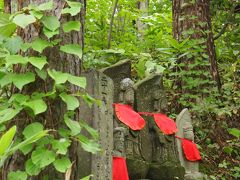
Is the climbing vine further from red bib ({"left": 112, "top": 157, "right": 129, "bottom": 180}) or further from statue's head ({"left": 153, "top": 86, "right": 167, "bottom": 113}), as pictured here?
statue's head ({"left": 153, "top": 86, "right": 167, "bottom": 113})

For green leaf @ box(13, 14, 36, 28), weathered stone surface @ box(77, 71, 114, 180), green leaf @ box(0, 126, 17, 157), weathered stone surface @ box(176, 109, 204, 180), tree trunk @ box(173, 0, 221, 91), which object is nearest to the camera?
green leaf @ box(0, 126, 17, 157)

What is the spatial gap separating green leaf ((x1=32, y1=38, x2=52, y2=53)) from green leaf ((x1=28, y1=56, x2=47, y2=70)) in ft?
0.14

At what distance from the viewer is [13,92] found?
90.0 inches

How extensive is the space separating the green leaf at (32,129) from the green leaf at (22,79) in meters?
0.20

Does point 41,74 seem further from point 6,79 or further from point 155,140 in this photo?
point 155,140

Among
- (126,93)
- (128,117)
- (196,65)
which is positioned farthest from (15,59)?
(196,65)

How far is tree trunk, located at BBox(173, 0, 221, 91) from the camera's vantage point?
6192 millimetres

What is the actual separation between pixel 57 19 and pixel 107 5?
504 centimetres

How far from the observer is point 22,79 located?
2.16 metres

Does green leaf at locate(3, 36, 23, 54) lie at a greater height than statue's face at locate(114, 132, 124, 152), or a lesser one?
greater

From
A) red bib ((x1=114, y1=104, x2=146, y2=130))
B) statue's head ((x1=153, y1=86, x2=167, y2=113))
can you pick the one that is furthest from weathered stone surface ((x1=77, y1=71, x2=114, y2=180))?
statue's head ((x1=153, y1=86, x2=167, y2=113))

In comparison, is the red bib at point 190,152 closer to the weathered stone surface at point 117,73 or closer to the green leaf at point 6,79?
the weathered stone surface at point 117,73

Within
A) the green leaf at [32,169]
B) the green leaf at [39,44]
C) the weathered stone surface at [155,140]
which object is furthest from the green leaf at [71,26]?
the weathered stone surface at [155,140]

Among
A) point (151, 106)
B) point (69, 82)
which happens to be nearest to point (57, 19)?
point (69, 82)
